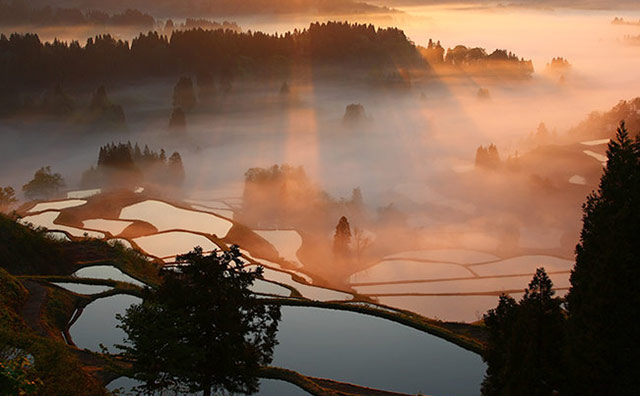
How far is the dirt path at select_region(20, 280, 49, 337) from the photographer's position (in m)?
36.6

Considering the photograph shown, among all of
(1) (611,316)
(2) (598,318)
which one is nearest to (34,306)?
(2) (598,318)

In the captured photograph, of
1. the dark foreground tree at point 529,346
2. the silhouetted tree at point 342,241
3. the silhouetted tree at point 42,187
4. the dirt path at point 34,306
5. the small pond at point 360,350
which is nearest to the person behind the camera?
the dark foreground tree at point 529,346

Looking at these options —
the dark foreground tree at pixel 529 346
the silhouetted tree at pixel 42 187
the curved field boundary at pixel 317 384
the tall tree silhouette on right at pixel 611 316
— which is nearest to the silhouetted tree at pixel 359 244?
the silhouetted tree at pixel 42 187

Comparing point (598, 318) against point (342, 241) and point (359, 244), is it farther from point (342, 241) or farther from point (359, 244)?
point (359, 244)

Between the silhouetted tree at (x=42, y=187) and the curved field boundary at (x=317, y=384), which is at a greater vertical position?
the silhouetted tree at (x=42, y=187)

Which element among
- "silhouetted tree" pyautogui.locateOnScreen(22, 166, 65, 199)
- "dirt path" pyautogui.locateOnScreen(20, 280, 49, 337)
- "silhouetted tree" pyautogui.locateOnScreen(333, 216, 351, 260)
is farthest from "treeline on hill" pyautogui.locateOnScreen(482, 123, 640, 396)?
"silhouetted tree" pyautogui.locateOnScreen(22, 166, 65, 199)

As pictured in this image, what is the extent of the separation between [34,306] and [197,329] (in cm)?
1903

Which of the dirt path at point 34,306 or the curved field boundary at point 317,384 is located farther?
the dirt path at point 34,306

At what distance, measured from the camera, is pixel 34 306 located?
40.1 meters

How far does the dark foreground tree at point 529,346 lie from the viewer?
24125mm

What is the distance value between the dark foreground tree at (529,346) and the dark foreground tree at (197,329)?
33.7 ft

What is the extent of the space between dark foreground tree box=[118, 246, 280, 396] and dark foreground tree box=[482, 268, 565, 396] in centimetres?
1027

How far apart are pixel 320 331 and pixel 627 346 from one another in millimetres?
20756

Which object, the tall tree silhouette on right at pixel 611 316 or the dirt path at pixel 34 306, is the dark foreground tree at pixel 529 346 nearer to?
the tall tree silhouette on right at pixel 611 316
